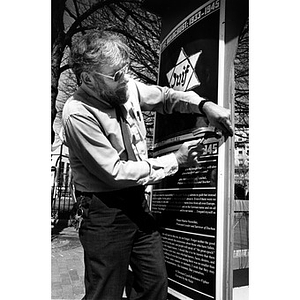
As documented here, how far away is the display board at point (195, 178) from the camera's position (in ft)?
5.35

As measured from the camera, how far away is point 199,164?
1.71 metres

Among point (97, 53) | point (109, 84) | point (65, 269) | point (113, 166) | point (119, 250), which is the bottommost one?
point (65, 269)

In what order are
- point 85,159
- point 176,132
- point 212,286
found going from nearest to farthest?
point 85,159 < point 212,286 < point 176,132

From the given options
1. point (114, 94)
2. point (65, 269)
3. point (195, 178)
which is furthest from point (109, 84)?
point (65, 269)

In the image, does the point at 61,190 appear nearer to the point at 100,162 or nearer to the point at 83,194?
the point at 83,194

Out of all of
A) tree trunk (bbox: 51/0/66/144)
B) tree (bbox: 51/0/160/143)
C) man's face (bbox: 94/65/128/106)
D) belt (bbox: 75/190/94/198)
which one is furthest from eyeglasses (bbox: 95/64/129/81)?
belt (bbox: 75/190/94/198)

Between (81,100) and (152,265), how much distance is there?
709 mm

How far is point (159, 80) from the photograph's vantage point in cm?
188

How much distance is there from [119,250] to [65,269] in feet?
1.10

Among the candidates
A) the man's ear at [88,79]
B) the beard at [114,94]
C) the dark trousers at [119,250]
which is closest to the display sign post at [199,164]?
the dark trousers at [119,250]

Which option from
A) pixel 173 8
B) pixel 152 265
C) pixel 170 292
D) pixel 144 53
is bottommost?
pixel 170 292

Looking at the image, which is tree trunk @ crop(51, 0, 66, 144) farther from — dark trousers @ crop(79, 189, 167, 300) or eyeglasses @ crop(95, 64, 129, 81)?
dark trousers @ crop(79, 189, 167, 300)
